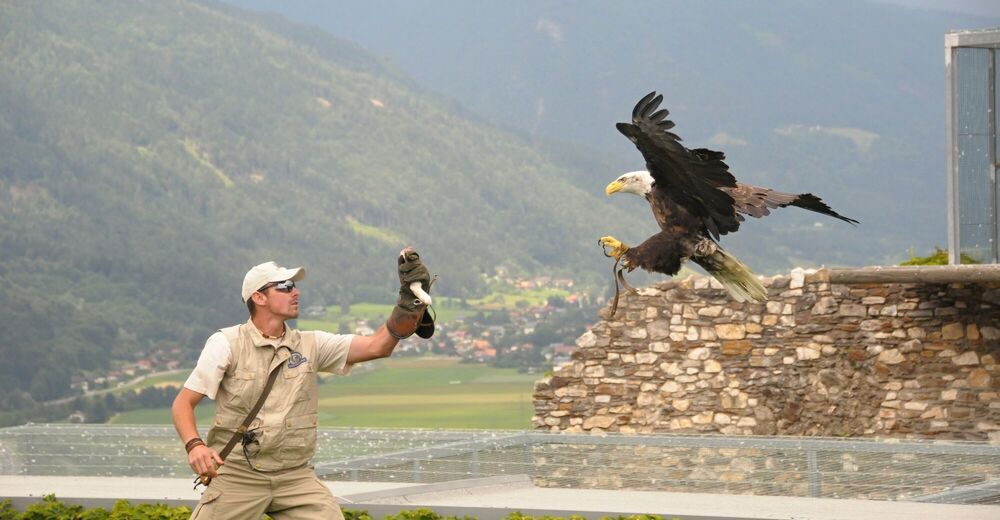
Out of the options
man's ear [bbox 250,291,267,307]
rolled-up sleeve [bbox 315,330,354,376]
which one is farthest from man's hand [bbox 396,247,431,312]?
man's ear [bbox 250,291,267,307]

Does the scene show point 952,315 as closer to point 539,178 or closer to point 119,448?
point 119,448

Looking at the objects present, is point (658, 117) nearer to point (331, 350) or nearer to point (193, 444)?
point (331, 350)

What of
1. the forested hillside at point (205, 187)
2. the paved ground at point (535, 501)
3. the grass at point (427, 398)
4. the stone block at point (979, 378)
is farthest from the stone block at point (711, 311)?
the forested hillside at point (205, 187)

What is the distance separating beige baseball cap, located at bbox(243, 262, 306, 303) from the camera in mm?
7258

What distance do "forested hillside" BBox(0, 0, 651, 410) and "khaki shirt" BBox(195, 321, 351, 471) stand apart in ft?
264

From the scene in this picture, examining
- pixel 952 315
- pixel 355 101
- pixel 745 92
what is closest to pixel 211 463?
pixel 952 315

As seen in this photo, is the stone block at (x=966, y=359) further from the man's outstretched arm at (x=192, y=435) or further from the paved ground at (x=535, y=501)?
the man's outstretched arm at (x=192, y=435)

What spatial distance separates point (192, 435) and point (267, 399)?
0.40 meters

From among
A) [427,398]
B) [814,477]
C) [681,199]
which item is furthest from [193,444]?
[427,398]

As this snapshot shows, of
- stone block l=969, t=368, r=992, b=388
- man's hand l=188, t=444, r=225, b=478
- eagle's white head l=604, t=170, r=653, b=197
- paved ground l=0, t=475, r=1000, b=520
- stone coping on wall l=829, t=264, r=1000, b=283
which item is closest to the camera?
man's hand l=188, t=444, r=225, b=478

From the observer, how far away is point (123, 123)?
120 m

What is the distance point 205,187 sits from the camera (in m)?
116

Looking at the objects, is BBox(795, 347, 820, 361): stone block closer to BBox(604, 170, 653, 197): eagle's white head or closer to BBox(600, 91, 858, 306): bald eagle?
BBox(600, 91, 858, 306): bald eagle

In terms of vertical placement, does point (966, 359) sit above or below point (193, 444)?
above
